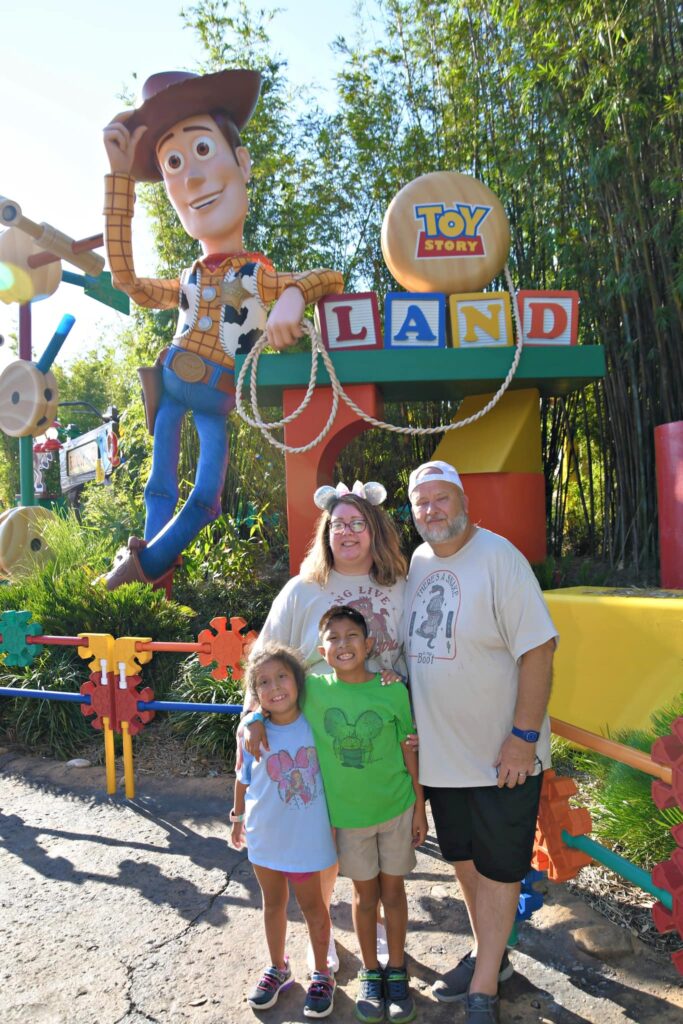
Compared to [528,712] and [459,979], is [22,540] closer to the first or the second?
[459,979]

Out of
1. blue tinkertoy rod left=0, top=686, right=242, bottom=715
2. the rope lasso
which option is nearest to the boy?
blue tinkertoy rod left=0, top=686, right=242, bottom=715

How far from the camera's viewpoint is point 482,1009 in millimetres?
2025

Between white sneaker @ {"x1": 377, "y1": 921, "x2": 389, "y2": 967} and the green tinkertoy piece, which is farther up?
the green tinkertoy piece

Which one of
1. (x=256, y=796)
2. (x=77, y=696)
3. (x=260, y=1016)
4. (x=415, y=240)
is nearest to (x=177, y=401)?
(x=415, y=240)

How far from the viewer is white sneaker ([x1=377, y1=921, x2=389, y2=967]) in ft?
7.62

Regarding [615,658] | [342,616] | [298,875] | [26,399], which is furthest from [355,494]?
[26,399]

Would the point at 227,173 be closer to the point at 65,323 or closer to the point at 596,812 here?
the point at 65,323

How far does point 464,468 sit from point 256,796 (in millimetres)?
3215

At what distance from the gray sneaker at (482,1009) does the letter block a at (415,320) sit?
352 cm

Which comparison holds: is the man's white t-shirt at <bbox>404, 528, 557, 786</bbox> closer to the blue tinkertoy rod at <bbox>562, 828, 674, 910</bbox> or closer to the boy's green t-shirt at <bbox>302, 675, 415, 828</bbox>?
the boy's green t-shirt at <bbox>302, 675, 415, 828</bbox>

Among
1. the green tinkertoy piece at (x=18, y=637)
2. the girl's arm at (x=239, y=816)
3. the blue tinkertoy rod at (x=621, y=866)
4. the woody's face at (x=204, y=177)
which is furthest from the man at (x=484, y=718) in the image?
the woody's face at (x=204, y=177)

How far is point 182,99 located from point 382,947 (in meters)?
4.96

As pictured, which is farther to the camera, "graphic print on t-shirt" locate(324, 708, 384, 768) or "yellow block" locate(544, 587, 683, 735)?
"yellow block" locate(544, 587, 683, 735)

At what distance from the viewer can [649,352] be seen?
5484mm
